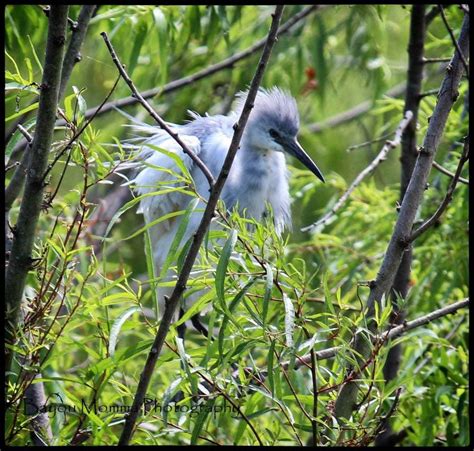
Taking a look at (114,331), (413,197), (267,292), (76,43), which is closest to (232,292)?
(267,292)

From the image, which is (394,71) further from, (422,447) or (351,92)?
(422,447)

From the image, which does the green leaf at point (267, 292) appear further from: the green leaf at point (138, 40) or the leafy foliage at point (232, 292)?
the green leaf at point (138, 40)

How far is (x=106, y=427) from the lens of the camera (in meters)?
1.55

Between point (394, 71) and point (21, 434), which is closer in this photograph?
point (21, 434)

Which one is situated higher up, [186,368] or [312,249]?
[186,368]

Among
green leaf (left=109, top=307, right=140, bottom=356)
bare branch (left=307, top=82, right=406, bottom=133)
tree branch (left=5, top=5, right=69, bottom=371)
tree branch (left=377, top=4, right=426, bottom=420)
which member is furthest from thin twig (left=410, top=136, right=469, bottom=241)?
bare branch (left=307, top=82, right=406, bottom=133)

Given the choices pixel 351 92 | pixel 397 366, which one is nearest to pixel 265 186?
pixel 397 366

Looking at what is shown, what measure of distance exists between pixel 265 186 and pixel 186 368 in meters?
1.54

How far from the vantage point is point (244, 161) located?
9.70ft

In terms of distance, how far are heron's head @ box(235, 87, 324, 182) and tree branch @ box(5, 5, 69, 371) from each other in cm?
143

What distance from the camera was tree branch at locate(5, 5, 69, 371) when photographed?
147 cm

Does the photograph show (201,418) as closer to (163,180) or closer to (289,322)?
(289,322)

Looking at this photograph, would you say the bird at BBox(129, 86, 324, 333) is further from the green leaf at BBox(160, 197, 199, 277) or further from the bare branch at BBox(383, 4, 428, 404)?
the green leaf at BBox(160, 197, 199, 277)

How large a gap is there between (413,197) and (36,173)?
69 cm
